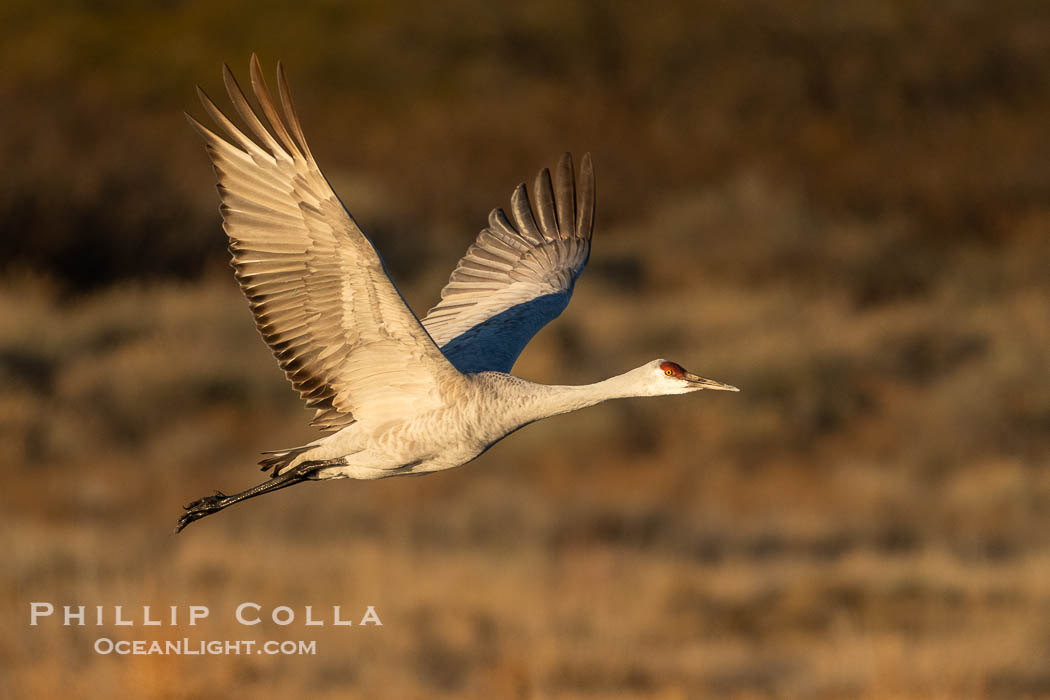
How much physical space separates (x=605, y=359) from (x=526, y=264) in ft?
44.8

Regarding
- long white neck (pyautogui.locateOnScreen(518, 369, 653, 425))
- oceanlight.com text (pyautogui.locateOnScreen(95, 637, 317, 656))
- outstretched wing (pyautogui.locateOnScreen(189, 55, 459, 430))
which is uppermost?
→ outstretched wing (pyautogui.locateOnScreen(189, 55, 459, 430))

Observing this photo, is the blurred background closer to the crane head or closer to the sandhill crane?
the sandhill crane

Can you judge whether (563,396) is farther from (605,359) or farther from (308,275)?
(605,359)

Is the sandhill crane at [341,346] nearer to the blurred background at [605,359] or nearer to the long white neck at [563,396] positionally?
the long white neck at [563,396]

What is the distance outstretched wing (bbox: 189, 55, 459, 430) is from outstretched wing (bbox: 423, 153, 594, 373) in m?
1.36

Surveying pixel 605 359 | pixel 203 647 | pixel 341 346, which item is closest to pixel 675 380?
pixel 341 346

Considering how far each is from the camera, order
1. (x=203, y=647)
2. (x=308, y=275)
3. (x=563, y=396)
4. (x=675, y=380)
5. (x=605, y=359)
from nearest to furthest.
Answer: (x=308, y=275) < (x=563, y=396) < (x=675, y=380) < (x=203, y=647) < (x=605, y=359)

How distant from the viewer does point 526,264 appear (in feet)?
31.7

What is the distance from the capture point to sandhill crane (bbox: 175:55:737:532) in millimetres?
6848

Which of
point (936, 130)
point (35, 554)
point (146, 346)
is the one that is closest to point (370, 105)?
point (936, 130)

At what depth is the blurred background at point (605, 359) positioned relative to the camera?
13.7m

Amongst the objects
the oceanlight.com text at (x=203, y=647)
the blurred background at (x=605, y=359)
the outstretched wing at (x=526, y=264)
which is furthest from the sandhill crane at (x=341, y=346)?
the blurred background at (x=605, y=359)

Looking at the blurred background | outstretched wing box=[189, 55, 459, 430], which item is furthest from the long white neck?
the blurred background

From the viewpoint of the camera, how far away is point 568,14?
144 feet
